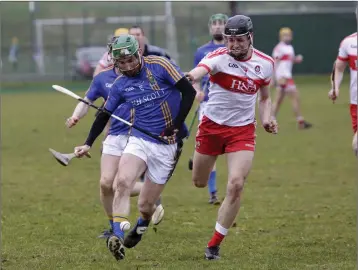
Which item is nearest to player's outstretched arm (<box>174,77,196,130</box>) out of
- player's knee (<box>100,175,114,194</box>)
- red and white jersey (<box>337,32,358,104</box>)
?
player's knee (<box>100,175,114,194</box>)

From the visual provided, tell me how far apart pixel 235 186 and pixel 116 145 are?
1373mm

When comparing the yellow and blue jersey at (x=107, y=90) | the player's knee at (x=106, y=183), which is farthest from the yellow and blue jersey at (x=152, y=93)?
the player's knee at (x=106, y=183)

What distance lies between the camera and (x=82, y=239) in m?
8.86

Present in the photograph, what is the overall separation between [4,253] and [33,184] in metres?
5.14

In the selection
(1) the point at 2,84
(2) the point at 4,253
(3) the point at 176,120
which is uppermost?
(3) the point at 176,120

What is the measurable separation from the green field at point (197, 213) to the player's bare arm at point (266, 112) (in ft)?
3.71

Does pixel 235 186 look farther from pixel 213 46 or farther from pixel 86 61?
pixel 86 61

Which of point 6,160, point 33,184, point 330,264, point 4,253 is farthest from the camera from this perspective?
point 6,160

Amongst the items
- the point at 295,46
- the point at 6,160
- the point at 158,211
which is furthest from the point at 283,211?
the point at 295,46

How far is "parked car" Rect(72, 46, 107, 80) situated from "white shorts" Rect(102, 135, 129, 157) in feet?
105

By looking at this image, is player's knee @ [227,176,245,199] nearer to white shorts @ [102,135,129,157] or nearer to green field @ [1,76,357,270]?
green field @ [1,76,357,270]

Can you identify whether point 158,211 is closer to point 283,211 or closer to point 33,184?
point 283,211

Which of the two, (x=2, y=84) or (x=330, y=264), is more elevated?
(x=330, y=264)

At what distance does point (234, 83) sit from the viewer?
798 cm
